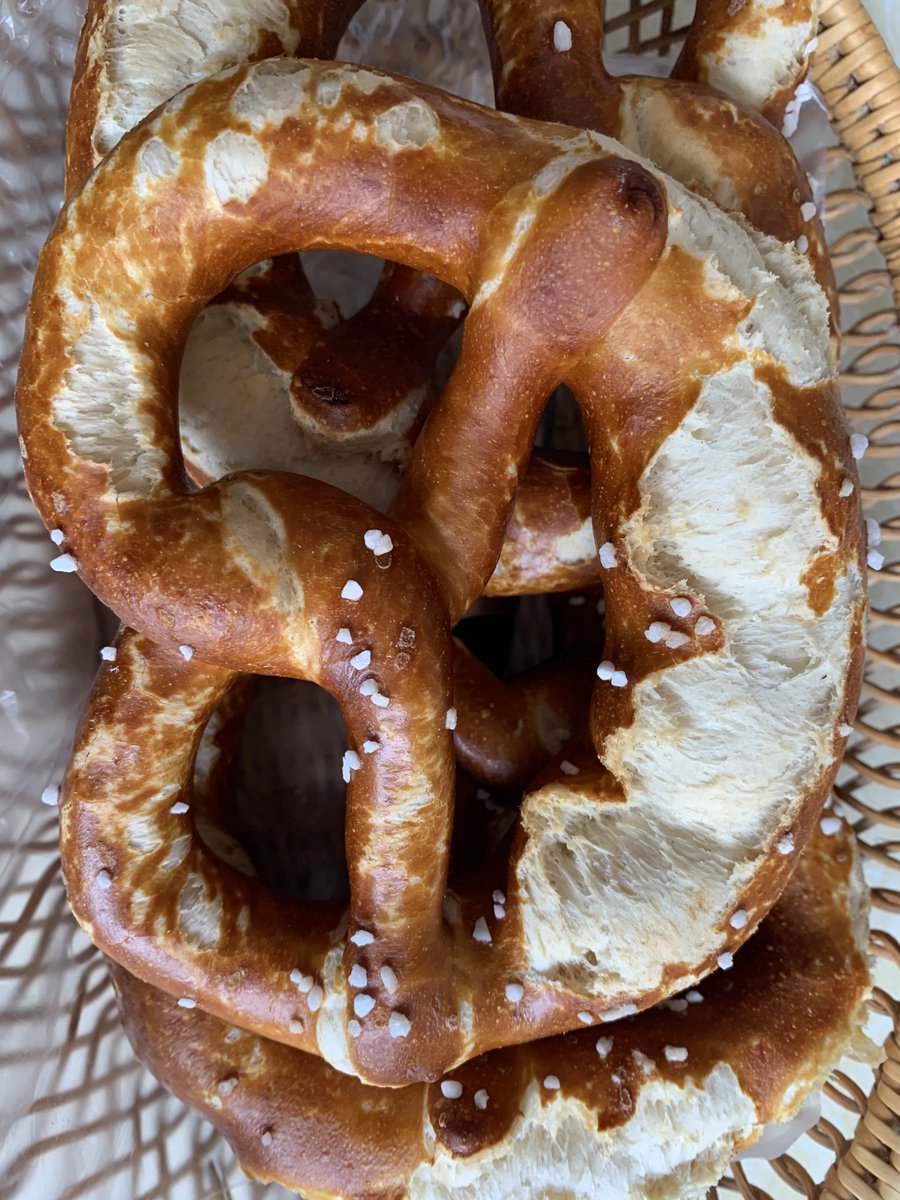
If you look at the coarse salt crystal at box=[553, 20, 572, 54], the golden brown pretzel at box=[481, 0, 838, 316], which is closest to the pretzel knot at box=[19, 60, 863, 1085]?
the golden brown pretzel at box=[481, 0, 838, 316]

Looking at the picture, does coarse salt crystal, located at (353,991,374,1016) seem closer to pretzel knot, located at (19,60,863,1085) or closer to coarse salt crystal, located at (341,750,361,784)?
pretzel knot, located at (19,60,863,1085)

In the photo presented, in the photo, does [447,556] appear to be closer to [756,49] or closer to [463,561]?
[463,561]

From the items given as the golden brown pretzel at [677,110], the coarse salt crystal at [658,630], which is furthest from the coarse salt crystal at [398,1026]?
the golden brown pretzel at [677,110]

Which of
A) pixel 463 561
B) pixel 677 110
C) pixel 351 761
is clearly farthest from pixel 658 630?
pixel 677 110

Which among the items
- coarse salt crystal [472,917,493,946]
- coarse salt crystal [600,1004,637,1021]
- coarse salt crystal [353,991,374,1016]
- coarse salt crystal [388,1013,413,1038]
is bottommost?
coarse salt crystal [388,1013,413,1038]

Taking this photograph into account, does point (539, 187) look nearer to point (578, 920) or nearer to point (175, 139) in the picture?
point (175, 139)

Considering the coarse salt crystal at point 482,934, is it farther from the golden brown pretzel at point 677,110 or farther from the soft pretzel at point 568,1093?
the golden brown pretzel at point 677,110
